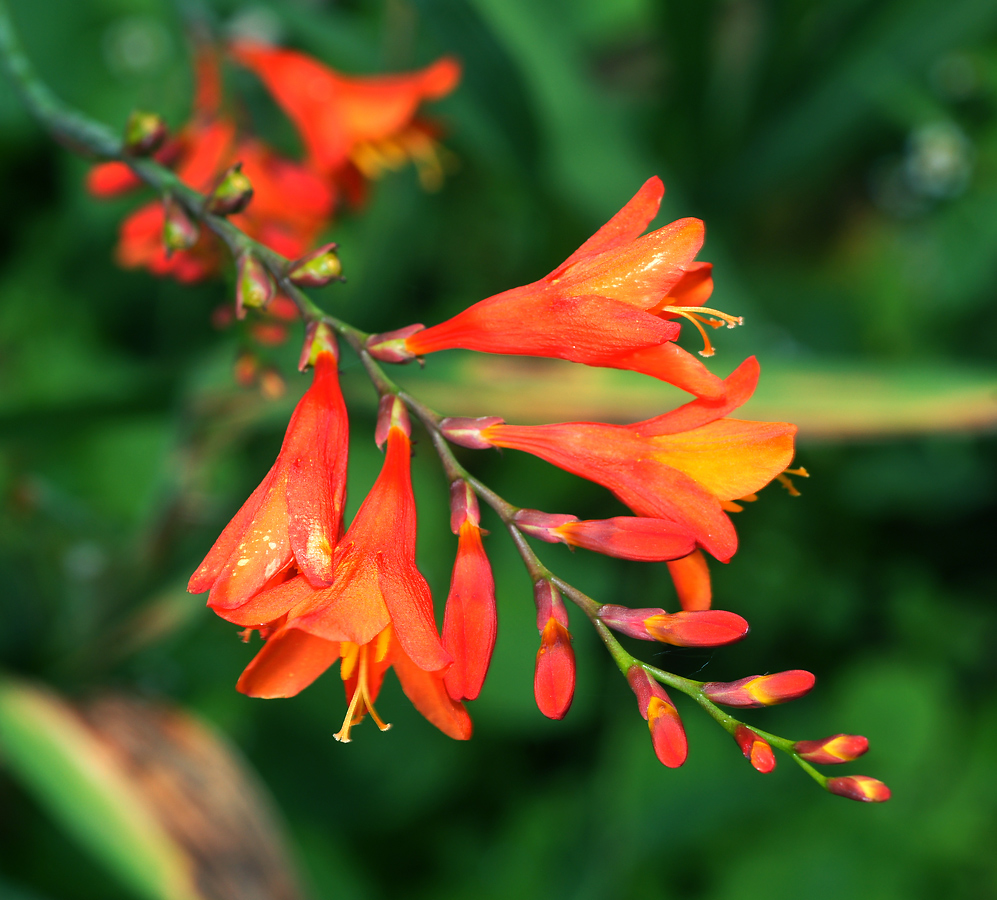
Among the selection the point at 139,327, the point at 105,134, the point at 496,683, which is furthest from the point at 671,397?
the point at 139,327

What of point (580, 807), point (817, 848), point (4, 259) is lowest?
point (817, 848)

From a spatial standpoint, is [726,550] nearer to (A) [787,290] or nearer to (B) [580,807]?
(B) [580,807]

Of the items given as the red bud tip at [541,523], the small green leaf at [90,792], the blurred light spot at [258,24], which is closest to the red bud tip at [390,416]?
the red bud tip at [541,523]

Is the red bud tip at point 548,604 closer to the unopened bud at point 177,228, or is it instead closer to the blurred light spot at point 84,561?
the unopened bud at point 177,228

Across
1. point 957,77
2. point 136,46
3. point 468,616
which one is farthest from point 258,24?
point 957,77

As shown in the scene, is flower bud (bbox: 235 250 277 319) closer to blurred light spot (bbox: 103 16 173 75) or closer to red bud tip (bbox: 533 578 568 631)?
red bud tip (bbox: 533 578 568 631)

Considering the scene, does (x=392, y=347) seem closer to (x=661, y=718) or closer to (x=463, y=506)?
(x=463, y=506)
